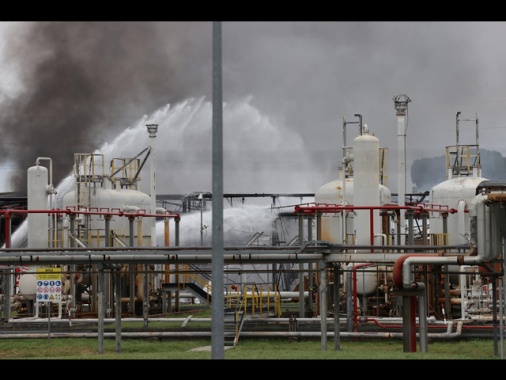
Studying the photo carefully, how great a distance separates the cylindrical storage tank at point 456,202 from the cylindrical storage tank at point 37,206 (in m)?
14.7

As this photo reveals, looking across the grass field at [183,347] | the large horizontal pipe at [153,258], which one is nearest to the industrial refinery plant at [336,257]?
the large horizontal pipe at [153,258]

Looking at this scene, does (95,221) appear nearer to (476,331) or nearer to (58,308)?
(58,308)

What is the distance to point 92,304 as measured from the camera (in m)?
41.7

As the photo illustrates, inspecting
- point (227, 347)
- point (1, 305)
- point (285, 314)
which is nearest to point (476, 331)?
point (227, 347)

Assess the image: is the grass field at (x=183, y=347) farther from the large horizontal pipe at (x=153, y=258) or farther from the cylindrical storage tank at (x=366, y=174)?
the cylindrical storage tank at (x=366, y=174)

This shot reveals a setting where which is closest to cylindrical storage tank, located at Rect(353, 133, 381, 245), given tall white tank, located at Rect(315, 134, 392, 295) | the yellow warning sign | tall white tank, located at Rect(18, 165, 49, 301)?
tall white tank, located at Rect(315, 134, 392, 295)

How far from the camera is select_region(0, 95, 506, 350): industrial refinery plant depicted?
81.8 ft

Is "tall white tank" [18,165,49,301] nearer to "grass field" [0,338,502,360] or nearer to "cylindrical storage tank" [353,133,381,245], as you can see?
"grass field" [0,338,502,360]

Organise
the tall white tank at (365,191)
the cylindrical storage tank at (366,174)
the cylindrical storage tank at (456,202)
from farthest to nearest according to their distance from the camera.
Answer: the cylindrical storage tank at (456,202), the cylindrical storage tank at (366,174), the tall white tank at (365,191)

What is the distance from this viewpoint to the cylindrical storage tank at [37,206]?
129 ft

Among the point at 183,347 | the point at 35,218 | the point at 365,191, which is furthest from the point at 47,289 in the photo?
the point at 365,191

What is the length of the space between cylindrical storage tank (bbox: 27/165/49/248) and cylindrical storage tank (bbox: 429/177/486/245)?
14708mm

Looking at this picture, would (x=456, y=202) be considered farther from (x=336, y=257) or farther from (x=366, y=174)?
(x=336, y=257)

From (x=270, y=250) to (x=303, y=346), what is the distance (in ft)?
9.35
